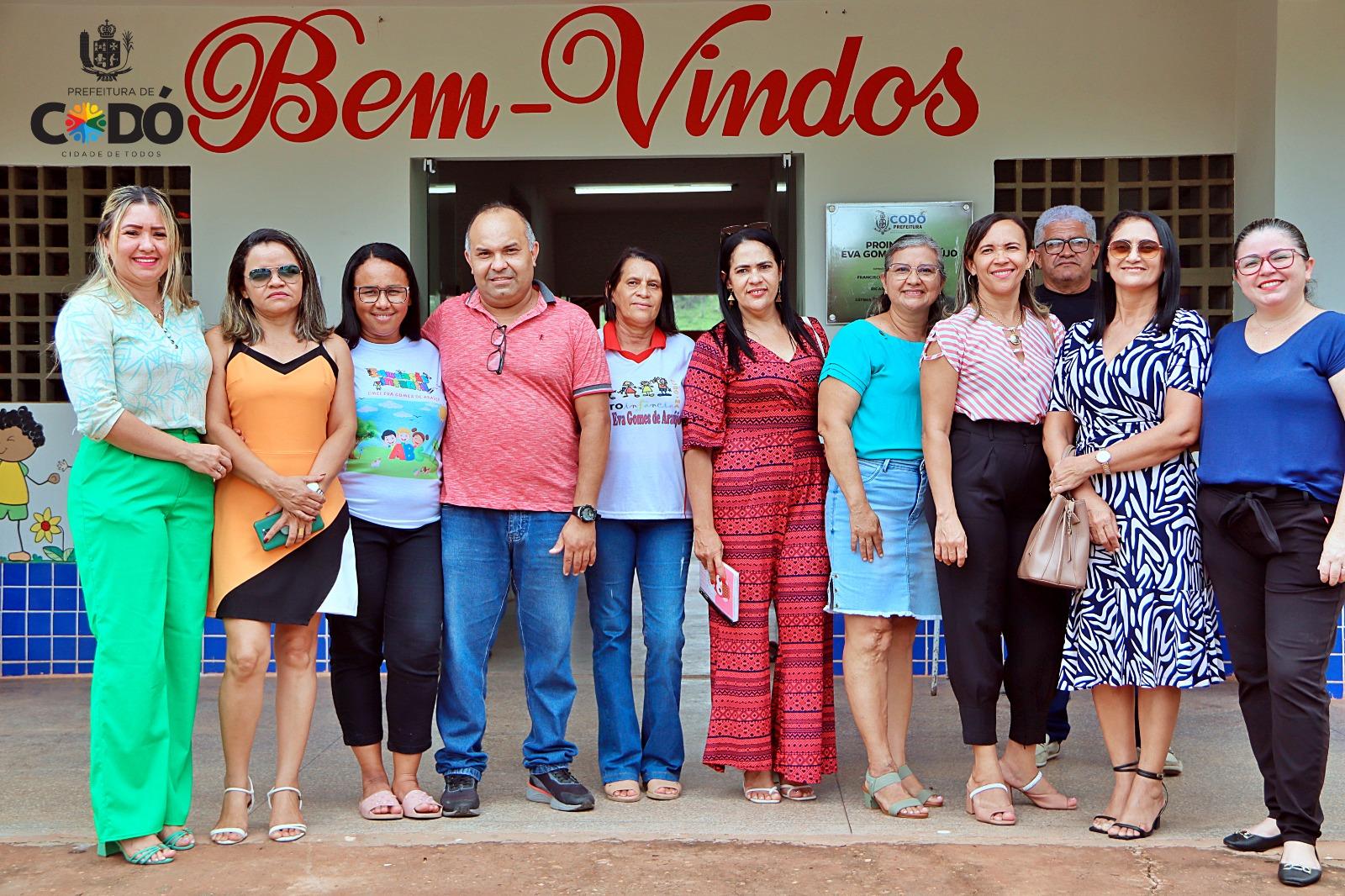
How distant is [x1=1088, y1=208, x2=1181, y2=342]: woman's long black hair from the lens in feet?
11.9

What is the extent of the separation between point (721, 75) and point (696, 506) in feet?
8.55

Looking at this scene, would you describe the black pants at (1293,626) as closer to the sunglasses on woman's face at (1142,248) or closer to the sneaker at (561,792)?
the sunglasses on woman's face at (1142,248)

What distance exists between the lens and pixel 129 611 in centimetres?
343

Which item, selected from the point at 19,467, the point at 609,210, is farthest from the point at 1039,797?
the point at 609,210

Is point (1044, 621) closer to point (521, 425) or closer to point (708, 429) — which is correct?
point (708, 429)

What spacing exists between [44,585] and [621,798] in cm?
306

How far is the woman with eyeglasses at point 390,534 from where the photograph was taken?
12.4 feet

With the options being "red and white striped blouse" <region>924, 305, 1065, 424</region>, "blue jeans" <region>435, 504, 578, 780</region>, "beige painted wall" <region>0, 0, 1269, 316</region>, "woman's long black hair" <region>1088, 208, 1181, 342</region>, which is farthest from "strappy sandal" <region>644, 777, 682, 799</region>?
"beige painted wall" <region>0, 0, 1269, 316</region>

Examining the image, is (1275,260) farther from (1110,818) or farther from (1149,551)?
(1110,818)

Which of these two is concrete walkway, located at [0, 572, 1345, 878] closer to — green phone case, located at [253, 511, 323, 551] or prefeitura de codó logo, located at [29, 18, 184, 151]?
green phone case, located at [253, 511, 323, 551]

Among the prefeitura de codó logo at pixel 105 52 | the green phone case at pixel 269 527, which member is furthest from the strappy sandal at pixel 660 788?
the prefeitura de codó logo at pixel 105 52

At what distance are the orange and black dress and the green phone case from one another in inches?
0.7

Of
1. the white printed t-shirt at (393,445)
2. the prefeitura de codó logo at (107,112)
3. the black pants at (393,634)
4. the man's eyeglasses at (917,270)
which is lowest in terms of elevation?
the black pants at (393,634)

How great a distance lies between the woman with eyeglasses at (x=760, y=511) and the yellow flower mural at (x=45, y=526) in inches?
133
